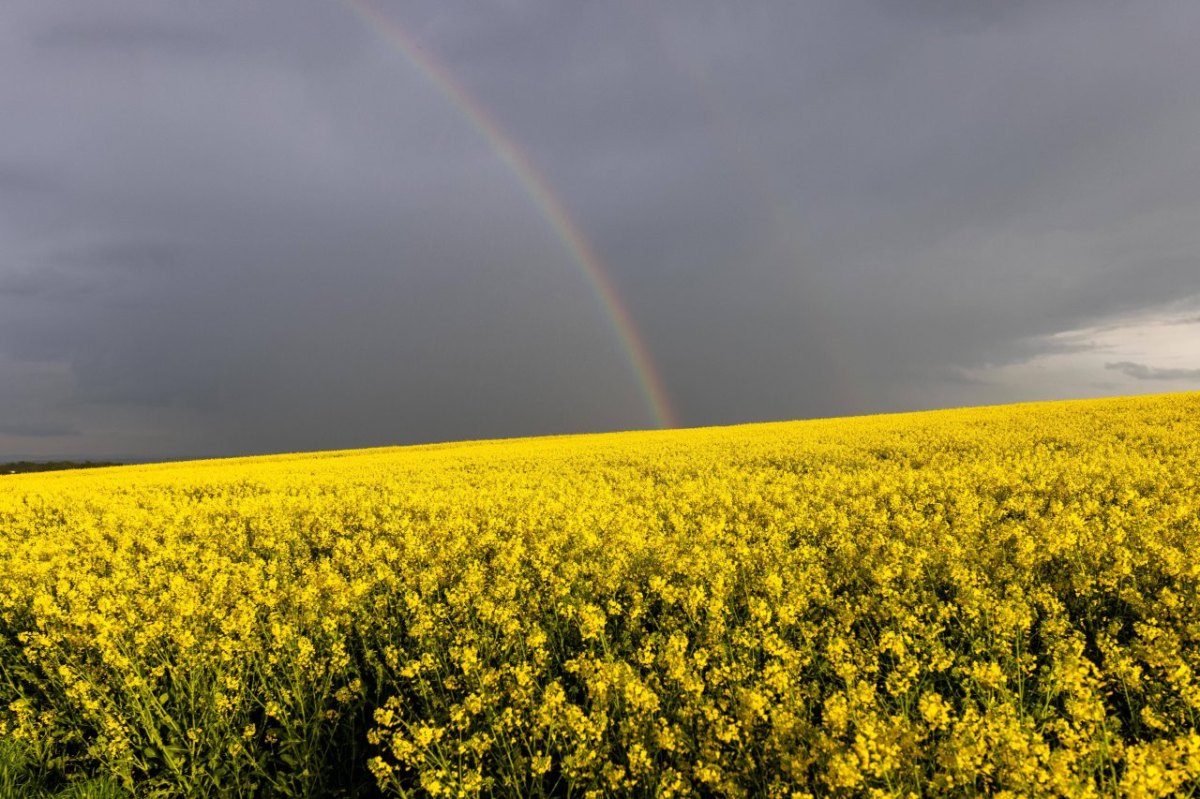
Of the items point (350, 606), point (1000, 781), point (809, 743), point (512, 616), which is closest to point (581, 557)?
point (512, 616)

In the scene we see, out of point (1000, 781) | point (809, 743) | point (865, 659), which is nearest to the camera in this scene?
point (1000, 781)

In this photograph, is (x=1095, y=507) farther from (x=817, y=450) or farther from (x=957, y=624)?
(x=817, y=450)

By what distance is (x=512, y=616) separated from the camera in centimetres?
651

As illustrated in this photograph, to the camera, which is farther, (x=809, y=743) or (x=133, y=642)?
(x=133, y=642)

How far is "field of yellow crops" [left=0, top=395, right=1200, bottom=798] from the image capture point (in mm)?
3631

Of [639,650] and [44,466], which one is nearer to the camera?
[639,650]

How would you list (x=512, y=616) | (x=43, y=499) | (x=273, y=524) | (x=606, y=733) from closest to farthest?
(x=606, y=733) < (x=512, y=616) < (x=273, y=524) < (x=43, y=499)

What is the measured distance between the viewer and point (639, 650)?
5.16 m

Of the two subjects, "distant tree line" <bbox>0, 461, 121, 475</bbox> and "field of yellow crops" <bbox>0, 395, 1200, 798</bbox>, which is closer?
"field of yellow crops" <bbox>0, 395, 1200, 798</bbox>

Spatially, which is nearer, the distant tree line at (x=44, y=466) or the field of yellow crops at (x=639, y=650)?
the field of yellow crops at (x=639, y=650)

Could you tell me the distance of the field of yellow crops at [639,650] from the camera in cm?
363

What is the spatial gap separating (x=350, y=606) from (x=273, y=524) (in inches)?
258

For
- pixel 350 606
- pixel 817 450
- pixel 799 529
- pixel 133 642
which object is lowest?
pixel 133 642

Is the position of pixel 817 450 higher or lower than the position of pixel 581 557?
higher
